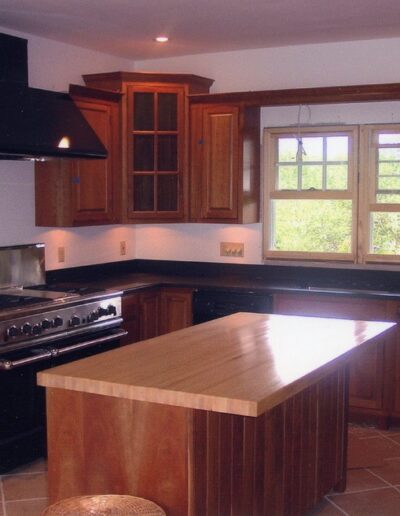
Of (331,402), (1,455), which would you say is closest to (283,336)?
(331,402)

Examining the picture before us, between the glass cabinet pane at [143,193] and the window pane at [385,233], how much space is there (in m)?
1.70

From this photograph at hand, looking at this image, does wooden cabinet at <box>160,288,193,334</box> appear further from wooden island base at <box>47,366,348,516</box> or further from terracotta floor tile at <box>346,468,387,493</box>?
wooden island base at <box>47,366,348,516</box>

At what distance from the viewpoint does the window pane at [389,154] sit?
18.9ft

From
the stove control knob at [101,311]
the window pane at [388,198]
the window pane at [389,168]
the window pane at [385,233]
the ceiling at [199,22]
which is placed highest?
the ceiling at [199,22]

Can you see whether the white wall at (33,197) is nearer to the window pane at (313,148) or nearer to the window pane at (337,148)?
the window pane at (313,148)

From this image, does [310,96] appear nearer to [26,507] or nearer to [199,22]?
[199,22]

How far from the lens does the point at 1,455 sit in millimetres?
4363

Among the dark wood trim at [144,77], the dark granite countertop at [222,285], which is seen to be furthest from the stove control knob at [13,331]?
the dark wood trim at [144,77]

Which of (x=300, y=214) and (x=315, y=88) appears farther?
(x=300, y=214)

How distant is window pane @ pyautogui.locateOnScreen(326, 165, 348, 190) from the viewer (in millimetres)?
5922

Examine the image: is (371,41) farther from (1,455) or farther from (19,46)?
(1,455)

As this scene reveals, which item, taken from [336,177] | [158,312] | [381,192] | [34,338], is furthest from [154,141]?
[34,338]

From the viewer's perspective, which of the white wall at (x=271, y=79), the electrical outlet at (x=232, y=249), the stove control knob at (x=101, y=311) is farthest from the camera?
the electrical outlet at (x=232, y=249)

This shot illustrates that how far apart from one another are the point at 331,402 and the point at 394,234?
237 centimetres
